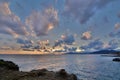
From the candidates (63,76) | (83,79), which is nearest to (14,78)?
(63,76)

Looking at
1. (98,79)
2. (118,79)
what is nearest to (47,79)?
(98,79)

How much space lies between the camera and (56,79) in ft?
98.0

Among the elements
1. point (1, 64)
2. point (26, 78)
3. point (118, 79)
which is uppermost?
point (1, 64)

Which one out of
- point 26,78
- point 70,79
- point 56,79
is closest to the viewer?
point 26,78

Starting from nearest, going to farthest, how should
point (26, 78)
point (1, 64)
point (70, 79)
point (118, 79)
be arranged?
1. point (26, 78)
2. point (70, 79)
3. point (1, 64)
4. point (118, 79)

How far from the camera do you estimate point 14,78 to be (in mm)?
28141

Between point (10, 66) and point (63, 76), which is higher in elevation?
Answer: point (10, 66)

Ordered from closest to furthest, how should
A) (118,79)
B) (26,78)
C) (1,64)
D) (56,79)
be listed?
(26,78)
(56,79)
(1,64)
(118,79)

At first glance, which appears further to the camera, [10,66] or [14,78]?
[10,66]

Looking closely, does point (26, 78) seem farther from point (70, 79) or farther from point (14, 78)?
point (70, 79)

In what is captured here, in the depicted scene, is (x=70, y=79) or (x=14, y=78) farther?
(x=70, y=79)

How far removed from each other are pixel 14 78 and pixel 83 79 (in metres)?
24.7

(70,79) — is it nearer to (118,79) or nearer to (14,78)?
(14,78)

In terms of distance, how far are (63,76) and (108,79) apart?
64.2ft
